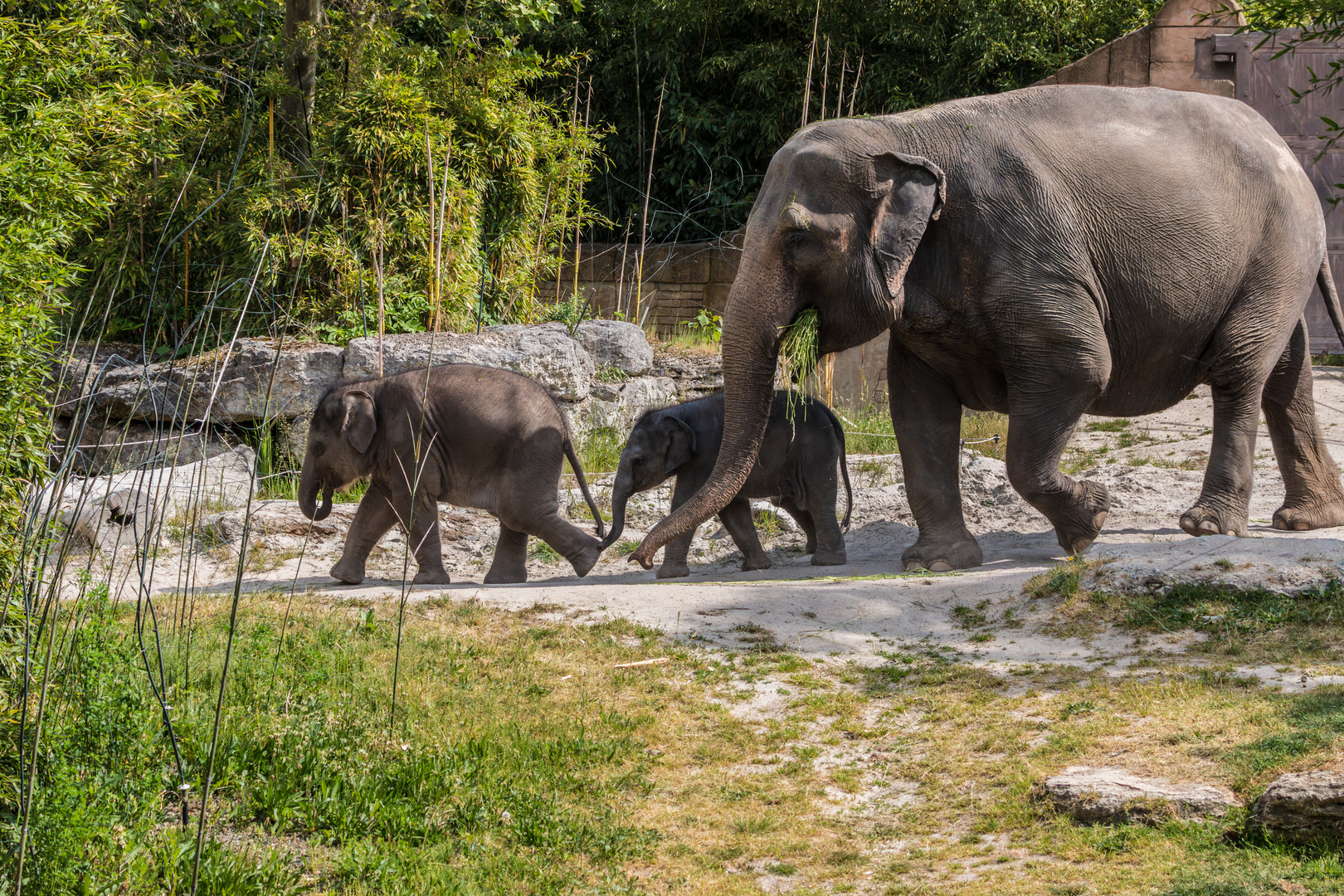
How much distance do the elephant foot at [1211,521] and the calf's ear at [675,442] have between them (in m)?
3.03

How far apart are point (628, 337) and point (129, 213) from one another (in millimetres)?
4656

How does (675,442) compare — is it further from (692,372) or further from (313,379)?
(692,372)

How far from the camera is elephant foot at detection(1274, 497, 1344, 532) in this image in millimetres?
8477

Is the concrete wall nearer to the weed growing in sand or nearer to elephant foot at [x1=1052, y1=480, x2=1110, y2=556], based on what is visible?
the weed growing in sand

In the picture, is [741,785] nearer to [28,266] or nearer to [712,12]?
[28,266]

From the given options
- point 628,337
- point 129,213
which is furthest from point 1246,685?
point 129,213

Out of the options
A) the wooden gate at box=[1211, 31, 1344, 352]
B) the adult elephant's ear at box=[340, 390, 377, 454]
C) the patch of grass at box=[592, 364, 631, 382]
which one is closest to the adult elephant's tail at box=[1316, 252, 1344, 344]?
the wooden gate at box=[1211, 31, 1344, 352]

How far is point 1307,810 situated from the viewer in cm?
354

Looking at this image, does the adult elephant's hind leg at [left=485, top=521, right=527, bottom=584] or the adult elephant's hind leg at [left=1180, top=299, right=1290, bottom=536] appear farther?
the adult elephant's hind leg at [left=485, top=521, right=527, bottom=584]

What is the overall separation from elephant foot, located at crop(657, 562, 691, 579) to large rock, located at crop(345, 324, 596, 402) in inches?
108

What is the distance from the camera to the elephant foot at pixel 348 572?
8094 millimetres

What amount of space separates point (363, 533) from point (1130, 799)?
5.37m

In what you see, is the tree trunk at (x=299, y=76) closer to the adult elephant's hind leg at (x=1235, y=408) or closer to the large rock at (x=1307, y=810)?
the adult elephant's hind leg at (x=1235, y=408)

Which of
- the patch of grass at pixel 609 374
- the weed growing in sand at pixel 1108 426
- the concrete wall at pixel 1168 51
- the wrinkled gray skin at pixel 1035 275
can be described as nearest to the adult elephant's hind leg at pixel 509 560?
the wrinkled gray skin at pixel 1035 275
